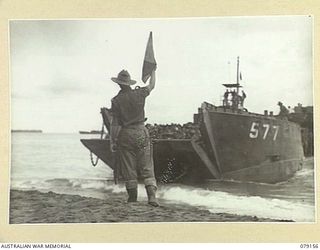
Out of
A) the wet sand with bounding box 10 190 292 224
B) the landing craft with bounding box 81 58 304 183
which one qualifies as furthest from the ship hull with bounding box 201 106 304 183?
the wet sand with bounding box 10 190 292 224

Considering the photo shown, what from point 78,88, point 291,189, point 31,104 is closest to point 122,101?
point 78,88

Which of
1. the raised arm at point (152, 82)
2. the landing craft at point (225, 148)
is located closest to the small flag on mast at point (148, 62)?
the raised arm at point (152, 82)

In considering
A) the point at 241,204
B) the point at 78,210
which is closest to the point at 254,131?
the point at 241,204

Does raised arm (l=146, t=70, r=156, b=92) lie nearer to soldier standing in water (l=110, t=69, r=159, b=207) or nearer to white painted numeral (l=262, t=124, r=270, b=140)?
soldier standing in water (l=110, t=69, r=159, b=207)

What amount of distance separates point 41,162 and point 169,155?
0.29 metres

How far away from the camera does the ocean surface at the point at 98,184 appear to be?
47.3 inches

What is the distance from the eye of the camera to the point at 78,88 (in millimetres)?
1220

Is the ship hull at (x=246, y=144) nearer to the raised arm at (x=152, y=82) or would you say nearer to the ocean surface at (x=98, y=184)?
the ocean surface at (x=98, y=184)

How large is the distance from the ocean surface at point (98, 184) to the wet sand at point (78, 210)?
2cm

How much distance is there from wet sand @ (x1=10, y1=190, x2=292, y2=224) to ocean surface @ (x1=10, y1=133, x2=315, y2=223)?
2 cm

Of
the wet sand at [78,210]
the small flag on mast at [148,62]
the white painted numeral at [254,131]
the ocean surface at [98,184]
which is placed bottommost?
the wet sand at [78,210]

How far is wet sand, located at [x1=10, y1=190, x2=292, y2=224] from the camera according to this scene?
1202mm

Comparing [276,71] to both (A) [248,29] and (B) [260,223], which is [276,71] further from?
(B) [260,223]

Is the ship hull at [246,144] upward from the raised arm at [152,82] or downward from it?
downward
